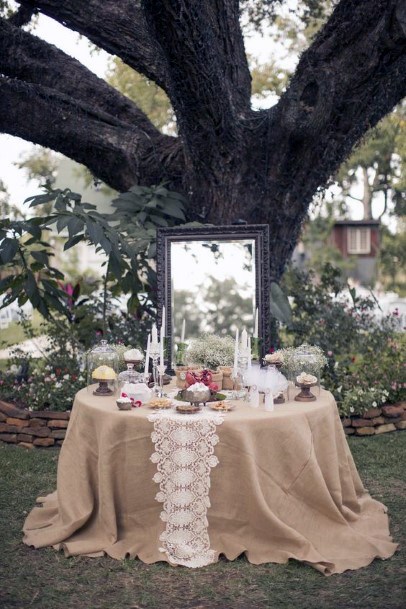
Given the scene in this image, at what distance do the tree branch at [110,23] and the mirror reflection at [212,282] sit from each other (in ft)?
8.51

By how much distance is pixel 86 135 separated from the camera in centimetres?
766

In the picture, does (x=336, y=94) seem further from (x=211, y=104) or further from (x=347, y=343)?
(x=347, y=343)

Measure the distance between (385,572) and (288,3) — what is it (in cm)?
699

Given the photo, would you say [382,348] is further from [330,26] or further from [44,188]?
[44,188]

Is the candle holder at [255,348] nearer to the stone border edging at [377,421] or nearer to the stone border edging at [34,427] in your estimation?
the stone border edging at [377,421]

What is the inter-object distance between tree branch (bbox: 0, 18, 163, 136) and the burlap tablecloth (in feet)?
15.3

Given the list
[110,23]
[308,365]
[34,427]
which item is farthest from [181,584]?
[110,23]

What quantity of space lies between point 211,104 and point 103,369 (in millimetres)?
2941

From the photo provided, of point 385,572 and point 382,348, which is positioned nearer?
point 385,572

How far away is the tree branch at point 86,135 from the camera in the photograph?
7.52 m

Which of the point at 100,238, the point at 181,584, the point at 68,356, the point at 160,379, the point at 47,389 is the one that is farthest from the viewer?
the point at 68,356

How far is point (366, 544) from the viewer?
4262 millimetres

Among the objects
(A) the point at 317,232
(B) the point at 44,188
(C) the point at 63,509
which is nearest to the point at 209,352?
(C) the point at 63,509

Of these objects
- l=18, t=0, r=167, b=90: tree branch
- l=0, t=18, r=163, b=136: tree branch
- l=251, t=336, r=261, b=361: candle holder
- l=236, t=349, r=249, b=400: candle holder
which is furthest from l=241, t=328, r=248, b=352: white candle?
l=0, t=18, r=163, b=136: tree branch
